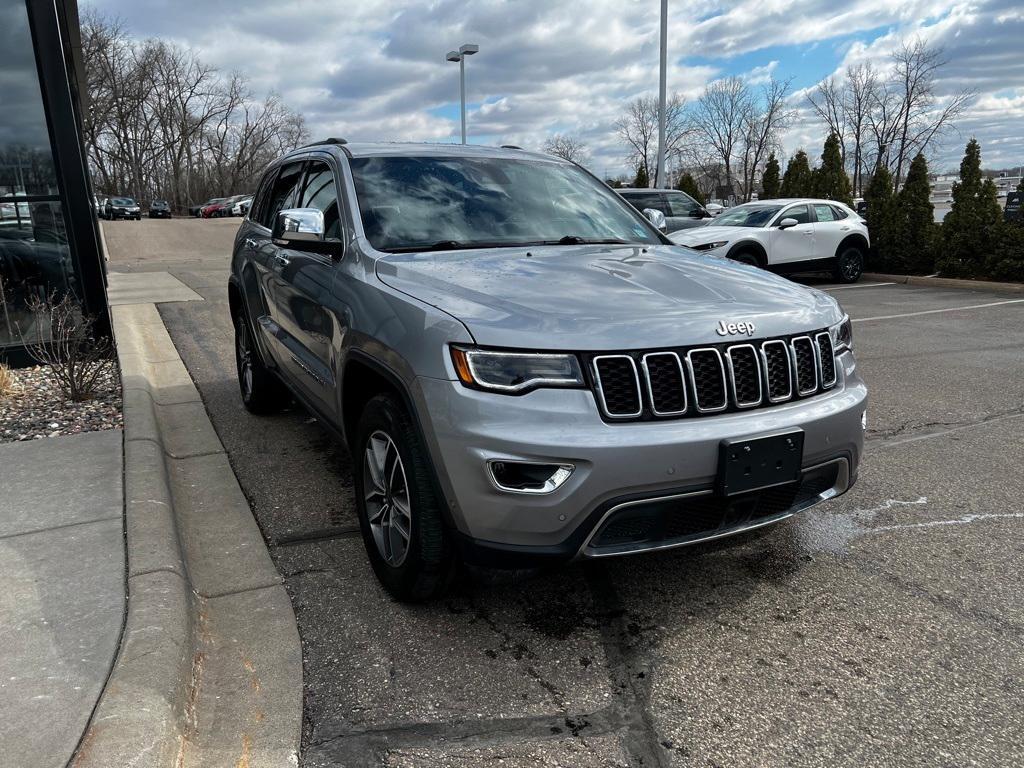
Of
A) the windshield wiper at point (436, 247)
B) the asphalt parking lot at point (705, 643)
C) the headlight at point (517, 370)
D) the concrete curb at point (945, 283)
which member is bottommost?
the concrete curb at point (945, 283)

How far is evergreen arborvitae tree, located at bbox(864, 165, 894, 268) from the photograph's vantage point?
53.6 feet

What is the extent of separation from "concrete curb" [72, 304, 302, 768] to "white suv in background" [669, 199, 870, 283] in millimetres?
10491

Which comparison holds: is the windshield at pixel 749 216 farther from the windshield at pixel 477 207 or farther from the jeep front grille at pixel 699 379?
the jeep front grille at pixel 699 379

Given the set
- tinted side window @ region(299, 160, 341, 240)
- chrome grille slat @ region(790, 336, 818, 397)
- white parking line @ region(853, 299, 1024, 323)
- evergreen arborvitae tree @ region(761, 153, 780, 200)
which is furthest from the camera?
evergreen arborvitae tree @ region(761, 153, 780, 200)

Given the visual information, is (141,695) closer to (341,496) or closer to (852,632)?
(341,496)

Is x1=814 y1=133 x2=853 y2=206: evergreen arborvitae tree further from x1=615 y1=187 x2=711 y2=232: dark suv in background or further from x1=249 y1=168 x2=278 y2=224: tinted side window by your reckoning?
x1=249 y1=168 x2=278 y2=224: tinted side window

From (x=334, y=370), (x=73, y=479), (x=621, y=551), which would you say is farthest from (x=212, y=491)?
(x=621, y=551)

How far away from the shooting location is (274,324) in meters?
4.89

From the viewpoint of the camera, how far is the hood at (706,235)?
1365 centimetres

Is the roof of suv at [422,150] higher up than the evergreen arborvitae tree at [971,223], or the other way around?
the roof of suv at [422,150]

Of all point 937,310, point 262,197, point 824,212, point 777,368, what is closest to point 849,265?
point 824,212

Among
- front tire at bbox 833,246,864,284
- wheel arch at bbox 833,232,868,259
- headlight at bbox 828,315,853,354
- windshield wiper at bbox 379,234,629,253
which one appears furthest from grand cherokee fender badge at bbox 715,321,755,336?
front tire at bbox 833,246,864,284

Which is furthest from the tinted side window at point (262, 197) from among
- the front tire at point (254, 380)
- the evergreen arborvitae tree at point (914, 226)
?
the evergreen arborvitae tree at point (914, 226)

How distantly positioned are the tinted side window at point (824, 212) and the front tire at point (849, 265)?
67cm
